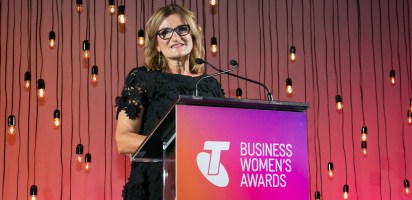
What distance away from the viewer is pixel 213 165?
1404mm

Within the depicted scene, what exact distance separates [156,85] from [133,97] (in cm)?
9

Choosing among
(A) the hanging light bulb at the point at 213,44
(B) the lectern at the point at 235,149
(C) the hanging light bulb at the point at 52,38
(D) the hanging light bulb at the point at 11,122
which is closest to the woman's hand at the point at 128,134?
(B) the lectern at the point at 235,149

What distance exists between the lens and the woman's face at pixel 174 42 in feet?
7.34

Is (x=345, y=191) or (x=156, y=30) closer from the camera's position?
(x=156, y=30)

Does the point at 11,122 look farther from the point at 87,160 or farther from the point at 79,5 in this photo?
the point at 79,5

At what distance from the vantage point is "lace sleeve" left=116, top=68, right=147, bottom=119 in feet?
6.74

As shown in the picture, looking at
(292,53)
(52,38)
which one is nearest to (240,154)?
(52,38)

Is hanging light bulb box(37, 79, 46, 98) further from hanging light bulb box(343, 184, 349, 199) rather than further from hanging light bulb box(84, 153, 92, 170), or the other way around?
hanging light bulb box(343, 184, 349, 199)

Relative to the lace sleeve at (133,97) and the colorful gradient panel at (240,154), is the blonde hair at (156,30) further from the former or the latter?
the colorful gradient panel at (240,154)

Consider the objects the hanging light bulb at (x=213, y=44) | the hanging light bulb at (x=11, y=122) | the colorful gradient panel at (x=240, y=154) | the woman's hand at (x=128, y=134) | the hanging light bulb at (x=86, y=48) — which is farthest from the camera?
the hanging light bulb at (x=213, y=44)

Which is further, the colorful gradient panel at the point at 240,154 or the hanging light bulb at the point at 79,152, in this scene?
the hanging light bulb at the point at 79,152

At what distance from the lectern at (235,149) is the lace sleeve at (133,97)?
52 cm

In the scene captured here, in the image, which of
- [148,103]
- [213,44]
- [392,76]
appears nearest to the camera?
[148,103]

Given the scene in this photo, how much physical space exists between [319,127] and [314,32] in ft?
2.51
